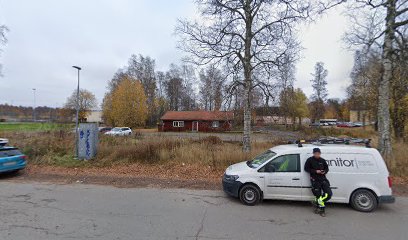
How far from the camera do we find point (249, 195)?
20.9ft

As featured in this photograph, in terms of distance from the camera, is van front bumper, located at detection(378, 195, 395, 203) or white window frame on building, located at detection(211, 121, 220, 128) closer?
van front bumper, located at detection(378, 195, 395, 203)

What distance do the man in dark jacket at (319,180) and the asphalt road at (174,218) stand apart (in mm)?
345

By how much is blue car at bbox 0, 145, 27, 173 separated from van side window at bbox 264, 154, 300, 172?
9.58 meters

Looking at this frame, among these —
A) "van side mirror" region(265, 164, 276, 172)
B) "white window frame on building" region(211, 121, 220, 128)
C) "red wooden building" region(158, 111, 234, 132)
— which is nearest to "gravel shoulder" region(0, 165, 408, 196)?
"van side mirror" region(265, 164, 276, 172)

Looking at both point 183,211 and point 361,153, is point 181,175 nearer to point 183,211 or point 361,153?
point 183,211

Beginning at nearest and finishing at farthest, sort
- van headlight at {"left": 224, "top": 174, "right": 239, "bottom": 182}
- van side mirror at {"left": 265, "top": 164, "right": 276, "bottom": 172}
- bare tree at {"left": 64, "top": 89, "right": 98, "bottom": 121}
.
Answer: van side mirror at {"left": 265, "top": 164, "right": 276, "bottom": 172}
van headlight at {"left": 224, "top": 174, "right": 239, "bottom": 182}
bare tree at {"left": 64, "top": 89, "right": 98, "bottom": 121}

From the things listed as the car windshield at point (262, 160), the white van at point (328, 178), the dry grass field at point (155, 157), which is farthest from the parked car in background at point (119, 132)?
the white van at point (328, 178)

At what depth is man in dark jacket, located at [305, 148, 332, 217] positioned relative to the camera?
18.9ft

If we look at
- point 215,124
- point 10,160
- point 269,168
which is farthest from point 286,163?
point 215,124

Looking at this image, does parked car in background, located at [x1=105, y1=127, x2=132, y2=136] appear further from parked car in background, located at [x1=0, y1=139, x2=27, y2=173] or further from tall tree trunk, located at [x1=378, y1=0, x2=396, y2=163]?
tall tree trunk, located at [x1=378, y1=0, x2=396, y2=163]

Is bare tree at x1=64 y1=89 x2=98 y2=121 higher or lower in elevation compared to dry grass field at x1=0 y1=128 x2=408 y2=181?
higher

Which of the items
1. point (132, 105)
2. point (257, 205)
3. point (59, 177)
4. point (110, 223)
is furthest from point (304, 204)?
point (132, 105)

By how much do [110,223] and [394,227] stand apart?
5.97 m

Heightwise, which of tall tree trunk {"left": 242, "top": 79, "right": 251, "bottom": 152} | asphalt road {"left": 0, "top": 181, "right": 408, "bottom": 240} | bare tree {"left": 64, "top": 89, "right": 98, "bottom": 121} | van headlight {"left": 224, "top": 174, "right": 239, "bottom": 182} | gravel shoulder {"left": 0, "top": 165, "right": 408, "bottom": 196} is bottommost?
gravel shoulder {"left": 0, "top": 165, "right": 408, "bottom": 196}
